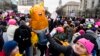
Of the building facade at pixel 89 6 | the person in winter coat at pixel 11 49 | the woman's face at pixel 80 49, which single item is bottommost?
the building facade at pixel 89 6

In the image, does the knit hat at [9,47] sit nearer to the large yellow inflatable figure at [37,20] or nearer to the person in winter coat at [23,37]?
the person in winter coat at [23,37]

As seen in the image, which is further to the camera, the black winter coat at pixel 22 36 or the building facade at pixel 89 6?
the building facade at pixel 89 6

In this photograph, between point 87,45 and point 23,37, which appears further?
point 23,37

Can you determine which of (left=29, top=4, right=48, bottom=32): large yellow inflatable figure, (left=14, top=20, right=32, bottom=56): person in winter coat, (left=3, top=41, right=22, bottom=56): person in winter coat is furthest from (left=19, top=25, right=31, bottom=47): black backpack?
(left=3, top=41, right=22, bottom=56): person in winter coat

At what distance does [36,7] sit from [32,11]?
0.19m

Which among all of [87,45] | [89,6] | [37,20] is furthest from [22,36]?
[89,6]

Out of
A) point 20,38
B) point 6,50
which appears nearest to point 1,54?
point 6,50

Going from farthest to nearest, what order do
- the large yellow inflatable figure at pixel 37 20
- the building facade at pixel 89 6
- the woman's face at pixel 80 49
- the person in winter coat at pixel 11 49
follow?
the building facade at pixel 89 6 < the large yellow inflatable figure at pixel 37 20 < the person in winter coat at pixel 11 49 < the woman's face at pixel 80 49

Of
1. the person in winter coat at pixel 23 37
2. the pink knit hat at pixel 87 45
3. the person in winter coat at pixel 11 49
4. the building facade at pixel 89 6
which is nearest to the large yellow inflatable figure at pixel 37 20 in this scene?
the person in winter coat at pixel 23 37

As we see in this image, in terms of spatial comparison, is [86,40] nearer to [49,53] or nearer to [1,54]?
[1,54]

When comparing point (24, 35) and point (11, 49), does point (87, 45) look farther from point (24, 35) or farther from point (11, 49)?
point (24, 35)

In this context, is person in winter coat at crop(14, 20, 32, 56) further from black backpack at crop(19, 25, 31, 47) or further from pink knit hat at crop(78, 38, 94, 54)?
pink knit hat at crop(78, 38, 94, 54)

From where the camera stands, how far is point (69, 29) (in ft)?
48.9

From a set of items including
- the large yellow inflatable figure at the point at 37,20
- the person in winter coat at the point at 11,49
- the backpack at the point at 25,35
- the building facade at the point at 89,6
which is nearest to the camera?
the person in winter coat at the point at 11,49
